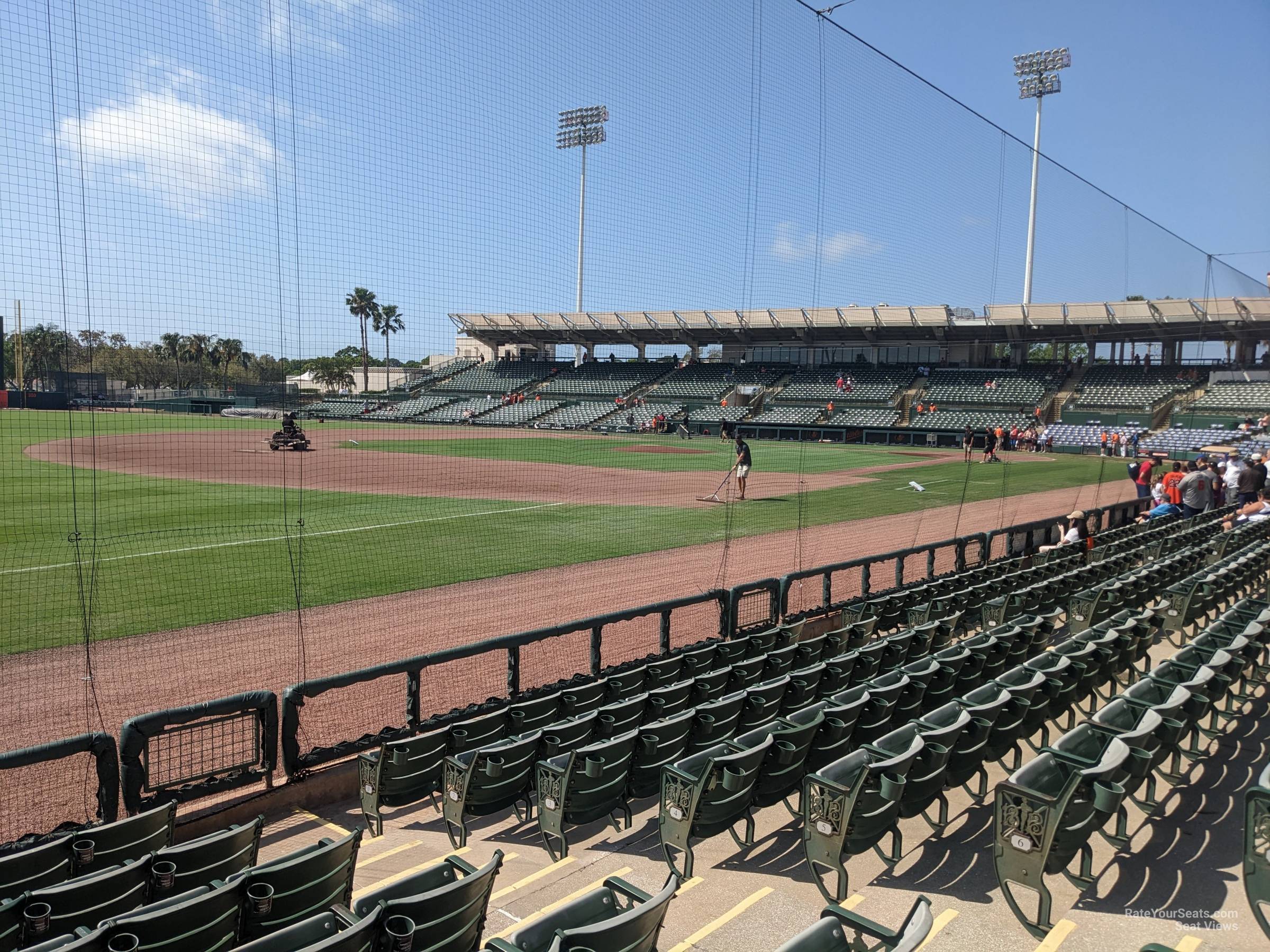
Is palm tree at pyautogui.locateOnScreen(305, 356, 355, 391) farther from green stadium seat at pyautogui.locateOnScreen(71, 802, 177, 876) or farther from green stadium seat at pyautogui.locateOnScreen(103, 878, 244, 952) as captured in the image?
green stadium seat at pyautogui.locateOnScreen(103, 878, 244, 952)

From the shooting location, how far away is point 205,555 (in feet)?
43.9

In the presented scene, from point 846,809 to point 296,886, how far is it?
226 centimetres

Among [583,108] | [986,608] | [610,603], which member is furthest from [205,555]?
[986,608]

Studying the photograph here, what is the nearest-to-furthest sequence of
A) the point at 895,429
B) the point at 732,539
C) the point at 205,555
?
the point at 205,555 → the point at 732,539 → the point at 895,429

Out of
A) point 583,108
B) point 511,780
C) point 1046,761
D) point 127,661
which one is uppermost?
point 583,108

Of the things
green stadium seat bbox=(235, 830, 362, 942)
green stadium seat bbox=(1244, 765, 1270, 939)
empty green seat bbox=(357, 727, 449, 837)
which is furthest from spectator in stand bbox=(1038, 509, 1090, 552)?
green stadium seat bbox=(235, 830, 362, 942)

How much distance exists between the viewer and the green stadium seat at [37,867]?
333 centimetres

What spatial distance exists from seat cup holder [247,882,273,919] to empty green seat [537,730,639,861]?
142 cm

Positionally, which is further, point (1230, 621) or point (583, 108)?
point (583, 108)

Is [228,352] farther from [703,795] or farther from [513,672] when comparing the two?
[703,795]

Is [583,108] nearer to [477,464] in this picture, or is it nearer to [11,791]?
[11,791]

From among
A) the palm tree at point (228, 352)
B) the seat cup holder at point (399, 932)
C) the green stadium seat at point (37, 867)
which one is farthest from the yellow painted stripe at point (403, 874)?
the palm tree at point (228, 352)

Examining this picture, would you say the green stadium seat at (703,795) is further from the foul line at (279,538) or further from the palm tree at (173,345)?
the foul line at (279,538)

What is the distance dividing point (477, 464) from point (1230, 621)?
24670 mm
